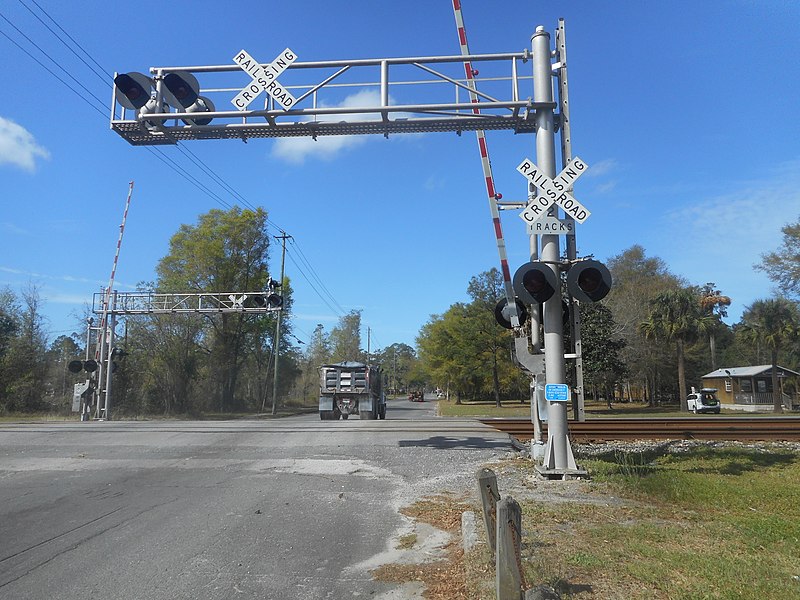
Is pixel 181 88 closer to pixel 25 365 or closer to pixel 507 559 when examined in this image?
pixel 507 559

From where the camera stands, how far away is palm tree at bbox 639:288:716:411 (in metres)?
43.8

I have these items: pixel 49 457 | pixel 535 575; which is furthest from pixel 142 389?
pixel 535 575

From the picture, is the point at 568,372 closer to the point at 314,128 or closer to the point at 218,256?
Answer: the point at 314,128

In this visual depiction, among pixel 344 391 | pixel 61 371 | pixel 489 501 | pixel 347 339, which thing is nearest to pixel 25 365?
pixel 61 371

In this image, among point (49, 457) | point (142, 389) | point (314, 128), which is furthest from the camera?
point (142, 389)

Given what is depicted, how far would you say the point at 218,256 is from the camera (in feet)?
162

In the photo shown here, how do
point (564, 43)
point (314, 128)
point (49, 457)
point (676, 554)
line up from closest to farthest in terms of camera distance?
point (676, 554)
point (564, 43)
point (314, 128)
point (49, 457)

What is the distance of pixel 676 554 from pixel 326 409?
938 inches

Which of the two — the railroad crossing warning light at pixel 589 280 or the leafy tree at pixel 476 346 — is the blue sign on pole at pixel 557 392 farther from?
the leafy tree at pixel 476 346

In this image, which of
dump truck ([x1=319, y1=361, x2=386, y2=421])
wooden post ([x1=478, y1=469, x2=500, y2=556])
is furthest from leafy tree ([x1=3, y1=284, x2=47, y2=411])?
wooden post ([x1=478, y1=469, x2=500, y2=556])

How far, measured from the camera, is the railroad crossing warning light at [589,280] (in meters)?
9.19

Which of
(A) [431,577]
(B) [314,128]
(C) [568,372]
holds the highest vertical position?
(B) [314,128]

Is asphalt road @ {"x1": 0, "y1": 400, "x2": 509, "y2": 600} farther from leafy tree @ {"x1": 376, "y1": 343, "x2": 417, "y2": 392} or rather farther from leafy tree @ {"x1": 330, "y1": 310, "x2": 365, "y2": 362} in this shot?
leafy tree @ {"x1": 376, "y1": 343, "x2": 417, "y2": 392}

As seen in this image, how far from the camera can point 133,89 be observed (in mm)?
11156
